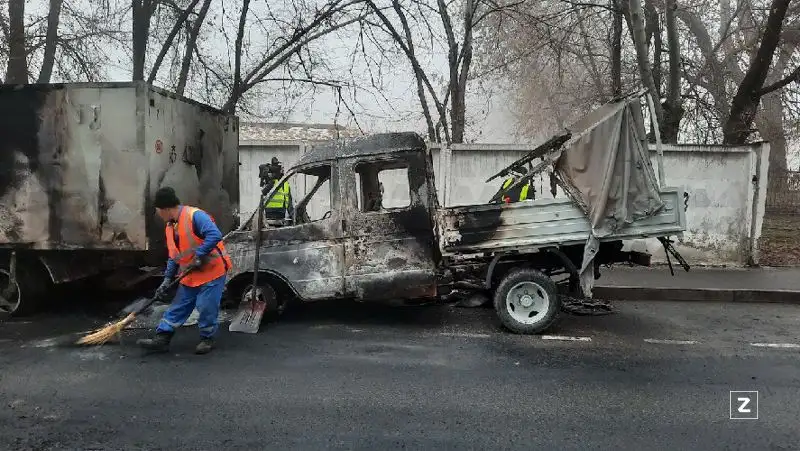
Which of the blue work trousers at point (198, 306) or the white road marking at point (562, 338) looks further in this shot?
the white road marking at point (562, 338)

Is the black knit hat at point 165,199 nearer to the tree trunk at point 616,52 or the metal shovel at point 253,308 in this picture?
the metal shovel at point 253,308

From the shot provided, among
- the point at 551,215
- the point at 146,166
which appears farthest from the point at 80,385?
the point at 551,215

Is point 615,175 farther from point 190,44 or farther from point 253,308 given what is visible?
point 190,44

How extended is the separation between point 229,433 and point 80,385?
1.68 metres

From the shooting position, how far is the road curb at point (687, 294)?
8.06m

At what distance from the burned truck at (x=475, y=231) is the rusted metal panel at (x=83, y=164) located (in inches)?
46.2

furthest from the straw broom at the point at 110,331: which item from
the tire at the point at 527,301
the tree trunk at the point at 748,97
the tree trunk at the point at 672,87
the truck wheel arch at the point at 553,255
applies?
the tree trunk at the point at 748,97

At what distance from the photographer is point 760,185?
959 cm

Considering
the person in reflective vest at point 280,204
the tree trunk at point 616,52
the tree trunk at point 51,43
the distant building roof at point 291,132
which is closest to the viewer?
the person in reflective vest at point 280,204

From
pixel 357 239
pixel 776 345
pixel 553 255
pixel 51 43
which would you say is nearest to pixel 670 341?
pixel 776 345

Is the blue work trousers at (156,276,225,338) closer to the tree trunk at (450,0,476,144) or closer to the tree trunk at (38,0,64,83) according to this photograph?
the tree trunk at (450,0,476,144)

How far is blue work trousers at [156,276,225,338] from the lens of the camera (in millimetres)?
5414

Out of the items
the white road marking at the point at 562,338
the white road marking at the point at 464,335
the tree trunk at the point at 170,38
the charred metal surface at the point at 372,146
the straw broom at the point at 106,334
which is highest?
the tree trunk at the point at 170,38

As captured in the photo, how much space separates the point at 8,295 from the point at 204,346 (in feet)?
10.2
